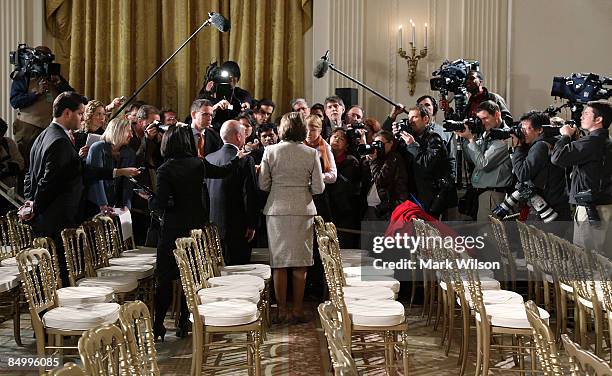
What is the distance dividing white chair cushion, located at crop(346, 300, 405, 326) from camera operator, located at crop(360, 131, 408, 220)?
2254 millimetres

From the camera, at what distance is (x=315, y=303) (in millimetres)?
6754

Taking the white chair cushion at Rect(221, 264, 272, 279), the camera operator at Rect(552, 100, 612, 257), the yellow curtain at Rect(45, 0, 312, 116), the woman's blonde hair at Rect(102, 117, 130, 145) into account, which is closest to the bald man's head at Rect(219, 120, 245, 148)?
the woman's blonde hair at Rect(102, 117, 130, 145)

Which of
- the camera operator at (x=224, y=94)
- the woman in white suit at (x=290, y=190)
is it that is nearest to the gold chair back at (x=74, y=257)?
the woman in white suit at (x=290, y=190)

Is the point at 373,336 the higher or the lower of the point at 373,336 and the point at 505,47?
the lower

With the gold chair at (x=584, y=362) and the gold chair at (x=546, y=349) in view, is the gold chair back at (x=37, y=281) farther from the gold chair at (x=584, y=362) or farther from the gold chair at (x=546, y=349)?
the gold chair at (x=584, y=362)

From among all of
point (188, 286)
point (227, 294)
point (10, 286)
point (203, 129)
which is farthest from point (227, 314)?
point (203, 129)

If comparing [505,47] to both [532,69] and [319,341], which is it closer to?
[532,69]

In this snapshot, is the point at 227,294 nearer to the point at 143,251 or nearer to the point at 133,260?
the point at 133,260

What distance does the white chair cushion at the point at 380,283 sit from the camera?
5137 mm

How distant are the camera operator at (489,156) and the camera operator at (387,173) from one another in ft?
1.78

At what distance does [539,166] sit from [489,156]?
56 centimetres

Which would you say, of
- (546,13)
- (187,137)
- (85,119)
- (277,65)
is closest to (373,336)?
(187,137)

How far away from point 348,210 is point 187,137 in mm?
1889

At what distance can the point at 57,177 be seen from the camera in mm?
5289
